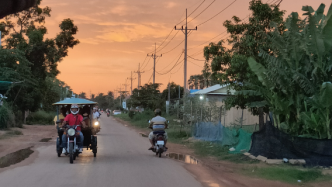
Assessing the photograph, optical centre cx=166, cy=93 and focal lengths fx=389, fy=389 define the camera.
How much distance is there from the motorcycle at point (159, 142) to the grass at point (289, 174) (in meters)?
3.58

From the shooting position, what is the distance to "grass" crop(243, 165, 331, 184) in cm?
1027

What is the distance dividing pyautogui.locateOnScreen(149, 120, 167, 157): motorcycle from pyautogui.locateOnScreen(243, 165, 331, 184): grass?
3.58m

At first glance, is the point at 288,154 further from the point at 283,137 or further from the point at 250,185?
the point at 250,185

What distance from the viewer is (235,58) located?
55.2ft

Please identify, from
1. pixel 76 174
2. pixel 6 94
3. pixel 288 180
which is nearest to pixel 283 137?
pixel 288 180

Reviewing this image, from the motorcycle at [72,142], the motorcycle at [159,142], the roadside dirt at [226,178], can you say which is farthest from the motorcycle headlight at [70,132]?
the roadside dirt at [226,178]

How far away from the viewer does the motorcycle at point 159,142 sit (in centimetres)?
1439

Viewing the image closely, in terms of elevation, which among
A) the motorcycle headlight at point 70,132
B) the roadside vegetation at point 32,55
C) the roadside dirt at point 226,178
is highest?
the roadside vegetation at point 32,55

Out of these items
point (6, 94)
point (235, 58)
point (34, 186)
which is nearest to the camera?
point (34, 186)

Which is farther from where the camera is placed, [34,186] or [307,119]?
[307,119]

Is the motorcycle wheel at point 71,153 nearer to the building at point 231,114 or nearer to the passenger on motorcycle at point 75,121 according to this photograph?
the passenger on motorcycle at point 75,121

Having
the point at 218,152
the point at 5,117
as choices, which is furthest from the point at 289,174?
the point at 5,117

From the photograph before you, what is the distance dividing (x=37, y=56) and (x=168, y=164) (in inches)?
1208

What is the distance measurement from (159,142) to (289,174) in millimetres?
5205
